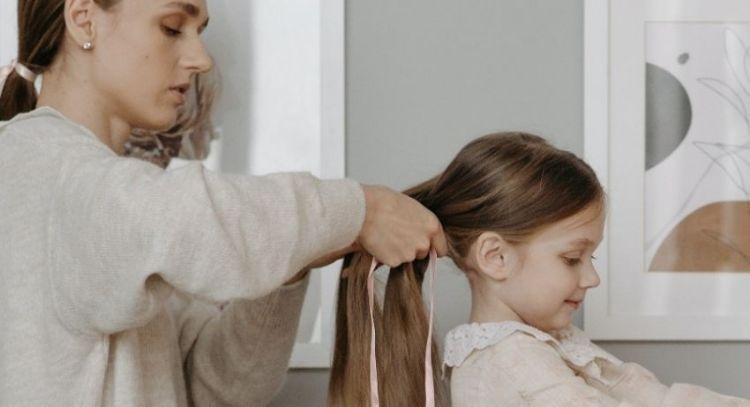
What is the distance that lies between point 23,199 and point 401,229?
37 centimetres

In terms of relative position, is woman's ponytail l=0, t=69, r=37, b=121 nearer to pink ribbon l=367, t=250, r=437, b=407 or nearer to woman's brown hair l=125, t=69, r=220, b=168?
woman's brown hair l=125, t=69, r=220, b=168

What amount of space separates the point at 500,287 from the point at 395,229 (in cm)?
23

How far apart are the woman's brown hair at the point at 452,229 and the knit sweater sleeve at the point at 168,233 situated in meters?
0.26

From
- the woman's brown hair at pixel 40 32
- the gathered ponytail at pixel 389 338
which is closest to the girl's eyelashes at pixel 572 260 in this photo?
the gathered ponytail at pixel 389 338

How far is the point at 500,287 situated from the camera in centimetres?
125

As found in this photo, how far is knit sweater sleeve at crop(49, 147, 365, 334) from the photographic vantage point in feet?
2.90

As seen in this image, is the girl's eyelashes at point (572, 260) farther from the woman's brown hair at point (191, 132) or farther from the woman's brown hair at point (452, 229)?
the woman's brown hair at point (191, 132)

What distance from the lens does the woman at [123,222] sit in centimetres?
89

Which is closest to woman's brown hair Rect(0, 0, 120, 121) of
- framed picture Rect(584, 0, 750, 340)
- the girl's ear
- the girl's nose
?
the girl's ear

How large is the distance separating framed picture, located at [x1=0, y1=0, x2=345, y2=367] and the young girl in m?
0.32

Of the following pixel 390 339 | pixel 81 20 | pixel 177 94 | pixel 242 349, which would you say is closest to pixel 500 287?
pixel 390 339

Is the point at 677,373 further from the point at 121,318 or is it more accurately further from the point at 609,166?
the point at 121,318

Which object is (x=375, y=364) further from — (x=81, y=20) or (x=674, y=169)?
(x=674, y=169)

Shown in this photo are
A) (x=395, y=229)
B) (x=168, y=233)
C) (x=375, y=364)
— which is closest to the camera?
(x=168, y=233)
